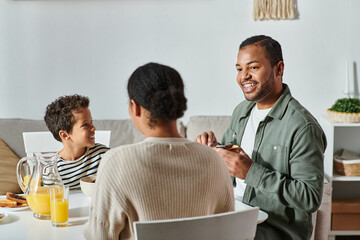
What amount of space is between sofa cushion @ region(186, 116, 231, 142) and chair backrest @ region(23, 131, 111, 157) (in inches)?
32.2

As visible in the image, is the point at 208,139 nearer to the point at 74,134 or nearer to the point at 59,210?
the point at 74,134

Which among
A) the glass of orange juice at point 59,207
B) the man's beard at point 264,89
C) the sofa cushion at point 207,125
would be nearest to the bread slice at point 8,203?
the glass of orange juice at point 59,207

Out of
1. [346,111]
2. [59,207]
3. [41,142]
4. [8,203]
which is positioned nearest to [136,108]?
[59,207]

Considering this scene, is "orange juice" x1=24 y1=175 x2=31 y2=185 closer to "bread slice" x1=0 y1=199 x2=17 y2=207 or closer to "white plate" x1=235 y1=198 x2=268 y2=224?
"bread slice" x1=0 y1=199 x2=17 y2=207

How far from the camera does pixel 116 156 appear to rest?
43.8 inches

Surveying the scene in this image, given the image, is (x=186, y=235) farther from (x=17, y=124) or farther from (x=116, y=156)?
(x=17, y=124)

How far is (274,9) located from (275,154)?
156 cm

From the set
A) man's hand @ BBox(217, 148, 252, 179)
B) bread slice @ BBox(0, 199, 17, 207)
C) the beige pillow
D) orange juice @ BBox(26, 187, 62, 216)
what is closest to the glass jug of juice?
orange juice @ BBox(26, 187, 62, 216)

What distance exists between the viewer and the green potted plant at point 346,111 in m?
2.88

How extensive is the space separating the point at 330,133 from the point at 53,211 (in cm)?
201

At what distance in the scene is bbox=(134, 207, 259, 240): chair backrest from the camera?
1.05 meters

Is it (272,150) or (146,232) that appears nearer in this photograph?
(146,232)

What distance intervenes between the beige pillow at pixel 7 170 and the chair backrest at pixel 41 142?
0.57 m

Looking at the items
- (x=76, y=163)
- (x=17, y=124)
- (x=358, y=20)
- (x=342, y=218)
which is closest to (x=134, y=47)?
(x=17, y=124)
